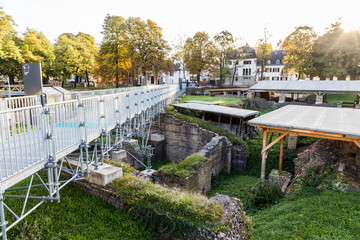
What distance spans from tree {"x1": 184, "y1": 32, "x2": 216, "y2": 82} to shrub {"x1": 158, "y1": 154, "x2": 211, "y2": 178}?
28.9m

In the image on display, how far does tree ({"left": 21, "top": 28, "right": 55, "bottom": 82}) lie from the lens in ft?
95.9

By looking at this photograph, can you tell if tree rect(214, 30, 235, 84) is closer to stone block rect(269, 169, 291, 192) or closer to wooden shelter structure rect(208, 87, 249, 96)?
wooden shelter structure rect(208, 87, 249, 96)

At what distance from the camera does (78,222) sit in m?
5.98

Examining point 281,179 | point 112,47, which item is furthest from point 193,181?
point 112,47

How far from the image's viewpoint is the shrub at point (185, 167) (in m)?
10.9

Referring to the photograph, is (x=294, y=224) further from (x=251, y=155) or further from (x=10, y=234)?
(x=251, y=155)

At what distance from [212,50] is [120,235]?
3746cm

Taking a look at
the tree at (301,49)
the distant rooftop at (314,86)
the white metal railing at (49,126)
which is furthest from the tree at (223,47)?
the white metal railing at (49,126)

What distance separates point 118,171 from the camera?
752 centimetres

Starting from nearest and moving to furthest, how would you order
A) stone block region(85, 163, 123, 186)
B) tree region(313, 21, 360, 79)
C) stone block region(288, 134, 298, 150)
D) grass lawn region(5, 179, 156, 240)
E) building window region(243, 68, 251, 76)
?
grass lawn region(5, 179, 156, 240) → stone block region(85, 163, 123, 186) → stone block region(288, 134, 298, 150) → tree region(313, 21, 360, 79) → building window region(243, 68, 251, 76)

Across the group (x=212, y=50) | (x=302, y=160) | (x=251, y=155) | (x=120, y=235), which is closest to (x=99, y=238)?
(x=120, y=235)

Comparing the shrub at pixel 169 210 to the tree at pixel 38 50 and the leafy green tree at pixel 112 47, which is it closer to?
the tree at pixel 38 50

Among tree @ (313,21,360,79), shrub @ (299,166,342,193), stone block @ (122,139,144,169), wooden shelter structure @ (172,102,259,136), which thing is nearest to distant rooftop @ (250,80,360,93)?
tree @ (313,21,360,79)

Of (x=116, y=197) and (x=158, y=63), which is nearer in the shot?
(x=116, y=197)
